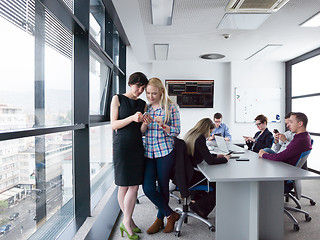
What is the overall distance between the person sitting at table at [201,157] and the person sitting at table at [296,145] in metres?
0.69

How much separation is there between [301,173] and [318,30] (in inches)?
123

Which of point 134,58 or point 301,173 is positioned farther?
point 134,58

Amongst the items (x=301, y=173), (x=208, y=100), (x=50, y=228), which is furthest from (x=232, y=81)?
(x=50, y=228)

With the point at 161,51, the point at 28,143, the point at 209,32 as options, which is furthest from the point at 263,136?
the point at 28,143

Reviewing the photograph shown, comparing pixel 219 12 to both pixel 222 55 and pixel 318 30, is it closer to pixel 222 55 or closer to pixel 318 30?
pixel 318 30

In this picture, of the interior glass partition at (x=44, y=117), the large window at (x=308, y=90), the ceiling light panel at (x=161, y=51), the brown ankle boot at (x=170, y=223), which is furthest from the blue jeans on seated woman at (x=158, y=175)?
the large window at (x=308, y=90)

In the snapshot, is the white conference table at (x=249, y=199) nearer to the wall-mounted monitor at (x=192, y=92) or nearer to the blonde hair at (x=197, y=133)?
the blonde hair at (x=197, y=133)

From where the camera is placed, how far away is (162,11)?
10.6ft

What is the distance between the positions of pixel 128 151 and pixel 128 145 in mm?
55

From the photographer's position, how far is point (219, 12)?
332cm

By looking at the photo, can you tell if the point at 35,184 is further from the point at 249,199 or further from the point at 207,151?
the point at 249,199

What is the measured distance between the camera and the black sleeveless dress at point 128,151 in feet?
7.14

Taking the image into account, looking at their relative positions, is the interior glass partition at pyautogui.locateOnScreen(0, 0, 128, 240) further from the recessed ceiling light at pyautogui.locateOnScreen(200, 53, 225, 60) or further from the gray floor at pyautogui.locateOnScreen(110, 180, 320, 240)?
the recessed ceiling light at pyautogui.locateOnScreen(200, 53, 225, 60)

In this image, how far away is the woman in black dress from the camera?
217cm
